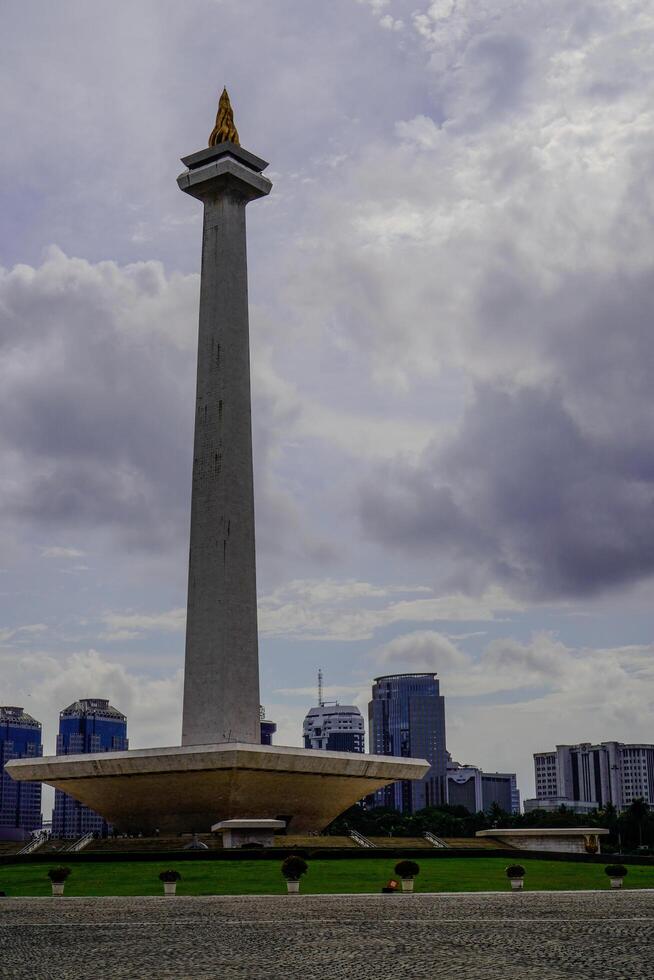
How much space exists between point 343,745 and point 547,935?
180684 millimetres

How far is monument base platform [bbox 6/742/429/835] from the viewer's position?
1427 inches

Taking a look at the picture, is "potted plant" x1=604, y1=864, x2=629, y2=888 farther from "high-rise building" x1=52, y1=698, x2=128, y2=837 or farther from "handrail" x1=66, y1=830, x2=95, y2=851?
Answer: "high-rise building" x1=52, y1=698, x2=128, y2=837

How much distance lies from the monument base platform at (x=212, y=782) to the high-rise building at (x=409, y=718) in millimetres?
134644

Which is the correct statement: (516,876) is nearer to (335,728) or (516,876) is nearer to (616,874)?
(616,874)

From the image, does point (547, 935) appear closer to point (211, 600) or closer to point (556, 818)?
point (211, 600)

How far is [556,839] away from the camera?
4034 centimetres

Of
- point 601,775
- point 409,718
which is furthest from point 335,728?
point 601,775

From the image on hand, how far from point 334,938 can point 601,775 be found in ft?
469

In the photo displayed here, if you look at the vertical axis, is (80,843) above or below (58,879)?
below

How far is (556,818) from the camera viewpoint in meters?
75.5

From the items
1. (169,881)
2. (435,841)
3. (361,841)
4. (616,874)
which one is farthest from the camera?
(435,841)

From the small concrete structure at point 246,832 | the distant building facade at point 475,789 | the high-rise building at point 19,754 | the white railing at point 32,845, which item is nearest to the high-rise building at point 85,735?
the high-rise building at point 19,754

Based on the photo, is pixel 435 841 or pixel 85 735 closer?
pixel 435 841

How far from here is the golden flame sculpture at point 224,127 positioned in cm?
4541
